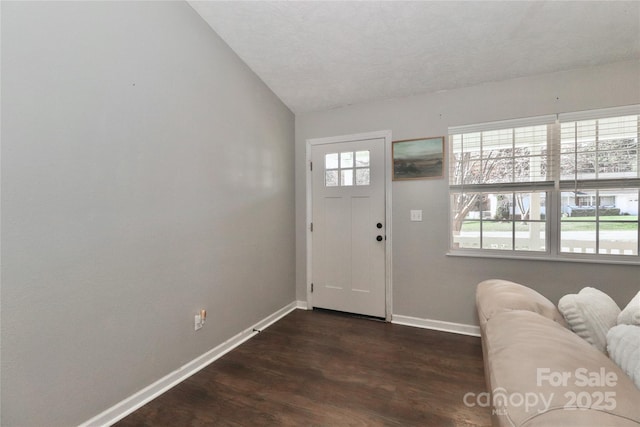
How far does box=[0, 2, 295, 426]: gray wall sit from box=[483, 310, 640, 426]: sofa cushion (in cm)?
194

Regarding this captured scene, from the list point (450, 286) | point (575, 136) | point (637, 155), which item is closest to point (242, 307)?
point (450, 286)

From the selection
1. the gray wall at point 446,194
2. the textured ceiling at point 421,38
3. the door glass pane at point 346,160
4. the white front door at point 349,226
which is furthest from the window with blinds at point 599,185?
the door glass pane at point 346,160

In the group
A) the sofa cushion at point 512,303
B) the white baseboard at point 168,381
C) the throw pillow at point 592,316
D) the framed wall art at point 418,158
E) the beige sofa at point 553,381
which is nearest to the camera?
the beige sofa at point 553,381

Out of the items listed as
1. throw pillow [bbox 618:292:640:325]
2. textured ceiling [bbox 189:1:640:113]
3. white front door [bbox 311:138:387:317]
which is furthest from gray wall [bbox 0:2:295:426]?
throw pillow [bbox 618:292:640:325]

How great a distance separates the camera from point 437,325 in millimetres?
2842

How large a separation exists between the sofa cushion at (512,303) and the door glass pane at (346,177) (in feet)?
6.33

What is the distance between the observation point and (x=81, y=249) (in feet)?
4.87

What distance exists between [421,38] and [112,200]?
2.52m

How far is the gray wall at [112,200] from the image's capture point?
1.29 metres

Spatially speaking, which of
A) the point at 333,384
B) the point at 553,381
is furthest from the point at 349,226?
the point at 553,381

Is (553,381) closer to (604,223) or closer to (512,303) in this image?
(512,303)

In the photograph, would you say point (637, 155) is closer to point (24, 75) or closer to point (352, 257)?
point (352, 257)

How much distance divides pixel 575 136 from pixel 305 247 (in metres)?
2.86

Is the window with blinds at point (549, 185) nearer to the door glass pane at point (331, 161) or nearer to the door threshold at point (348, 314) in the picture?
the door threshold at point (348, 314)
